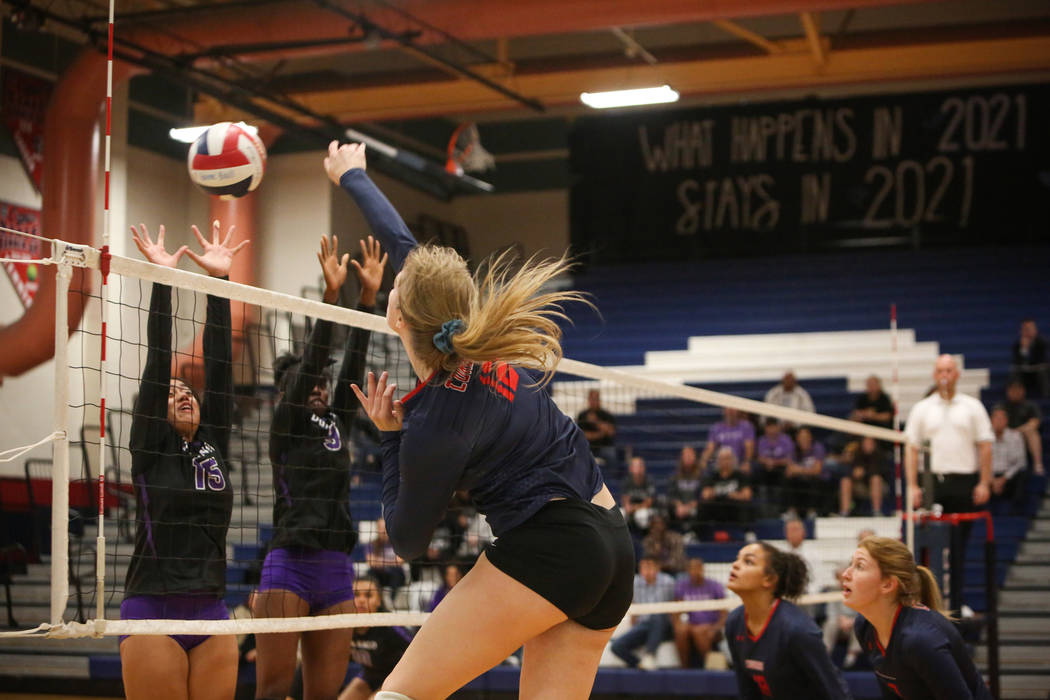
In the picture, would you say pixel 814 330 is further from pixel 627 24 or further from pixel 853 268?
pixel 627 24

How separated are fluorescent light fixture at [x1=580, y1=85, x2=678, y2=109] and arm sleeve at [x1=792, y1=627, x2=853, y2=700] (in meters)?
10.4

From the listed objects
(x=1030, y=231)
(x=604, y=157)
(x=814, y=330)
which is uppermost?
(x=604, y=157)

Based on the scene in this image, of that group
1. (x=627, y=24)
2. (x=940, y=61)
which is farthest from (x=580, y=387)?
(x=940, y=61)

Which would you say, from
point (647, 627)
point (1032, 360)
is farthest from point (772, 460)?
point (1032, 360)

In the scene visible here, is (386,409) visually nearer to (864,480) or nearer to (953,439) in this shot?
(953,439)

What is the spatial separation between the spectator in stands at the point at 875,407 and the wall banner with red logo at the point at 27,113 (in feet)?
35.0

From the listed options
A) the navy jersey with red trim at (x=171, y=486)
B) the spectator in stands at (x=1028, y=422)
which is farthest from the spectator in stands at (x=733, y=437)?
the navy jersey with red trim at (x=171, y=486)

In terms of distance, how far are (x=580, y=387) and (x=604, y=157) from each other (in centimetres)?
498

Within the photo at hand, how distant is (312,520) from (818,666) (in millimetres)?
2246

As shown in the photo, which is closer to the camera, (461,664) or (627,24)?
(461,664)

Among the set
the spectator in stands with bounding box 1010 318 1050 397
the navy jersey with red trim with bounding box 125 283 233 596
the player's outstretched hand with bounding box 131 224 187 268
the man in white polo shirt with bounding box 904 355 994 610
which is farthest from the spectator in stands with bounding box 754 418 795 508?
the player's outstretched hand with bounding box 131 224 187 268

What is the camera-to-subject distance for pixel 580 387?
16.0 meters

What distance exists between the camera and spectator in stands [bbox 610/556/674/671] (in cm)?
1033

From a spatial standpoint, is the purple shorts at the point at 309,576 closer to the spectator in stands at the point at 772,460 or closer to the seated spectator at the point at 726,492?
the seated spectator at the point at 726,492
